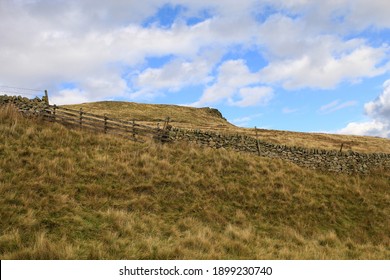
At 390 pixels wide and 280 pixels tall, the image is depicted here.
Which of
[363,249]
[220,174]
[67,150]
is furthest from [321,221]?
[67,150]

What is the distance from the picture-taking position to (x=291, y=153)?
24.6 m

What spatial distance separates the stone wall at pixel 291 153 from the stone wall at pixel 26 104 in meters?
8.16

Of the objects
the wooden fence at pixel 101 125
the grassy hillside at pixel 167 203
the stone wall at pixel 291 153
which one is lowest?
the grassy hillside at pixel 167 203

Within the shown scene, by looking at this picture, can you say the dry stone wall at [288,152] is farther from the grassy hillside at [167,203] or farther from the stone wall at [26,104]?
the stone wall at [26,104]

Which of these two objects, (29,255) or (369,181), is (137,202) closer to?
(29,255)

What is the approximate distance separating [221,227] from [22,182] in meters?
7.39

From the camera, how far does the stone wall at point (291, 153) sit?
77.7ft

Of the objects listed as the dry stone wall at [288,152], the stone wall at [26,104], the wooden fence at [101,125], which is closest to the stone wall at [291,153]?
the dry stone wall at [288,152]

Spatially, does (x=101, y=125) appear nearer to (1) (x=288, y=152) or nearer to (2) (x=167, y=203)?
(2) (x=167, y=203)

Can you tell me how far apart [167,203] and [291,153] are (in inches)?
508

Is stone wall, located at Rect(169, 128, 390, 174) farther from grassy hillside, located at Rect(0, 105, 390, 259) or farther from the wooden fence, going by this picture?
grassy hillside, located at Rect(0, 105, 390, 259)

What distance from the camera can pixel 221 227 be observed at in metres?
13.2

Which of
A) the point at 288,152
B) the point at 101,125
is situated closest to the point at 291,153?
the point at 288,152

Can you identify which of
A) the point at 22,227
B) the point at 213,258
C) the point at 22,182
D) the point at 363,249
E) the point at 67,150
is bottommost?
the point at 363,249
